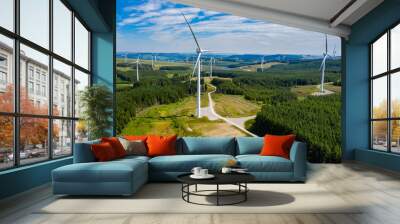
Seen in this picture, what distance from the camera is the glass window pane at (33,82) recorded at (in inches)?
223

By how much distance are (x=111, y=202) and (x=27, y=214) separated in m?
0.97

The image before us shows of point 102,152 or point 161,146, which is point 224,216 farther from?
point 161,146

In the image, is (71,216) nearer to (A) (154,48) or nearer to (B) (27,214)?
(B) (27,214)

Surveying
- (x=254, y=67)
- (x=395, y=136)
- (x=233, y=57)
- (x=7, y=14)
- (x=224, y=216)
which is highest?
(x=233, y=57)

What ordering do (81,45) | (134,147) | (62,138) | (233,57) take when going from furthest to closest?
(233,57), (81,45), (62,138), (134,147)

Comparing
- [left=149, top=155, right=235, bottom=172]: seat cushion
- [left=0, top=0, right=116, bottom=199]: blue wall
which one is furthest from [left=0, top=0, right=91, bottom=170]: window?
[left=149, top=155, right=235, bottom=172]: seat cushion

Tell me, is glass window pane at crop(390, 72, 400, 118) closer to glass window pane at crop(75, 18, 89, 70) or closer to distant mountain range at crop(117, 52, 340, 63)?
distant mountain range at crop(117, 52, 340, 63)

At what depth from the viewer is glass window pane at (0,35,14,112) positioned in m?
5.03

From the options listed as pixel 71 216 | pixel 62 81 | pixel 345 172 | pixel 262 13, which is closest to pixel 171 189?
pixel 71 216

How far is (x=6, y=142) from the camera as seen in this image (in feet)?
16.8

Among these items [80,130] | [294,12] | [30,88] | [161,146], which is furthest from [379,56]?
[30,88]

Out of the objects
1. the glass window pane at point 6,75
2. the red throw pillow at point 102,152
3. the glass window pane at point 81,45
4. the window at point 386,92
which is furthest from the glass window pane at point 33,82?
the window at point 386,92

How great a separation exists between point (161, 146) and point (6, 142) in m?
2.58

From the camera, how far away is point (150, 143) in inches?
278
